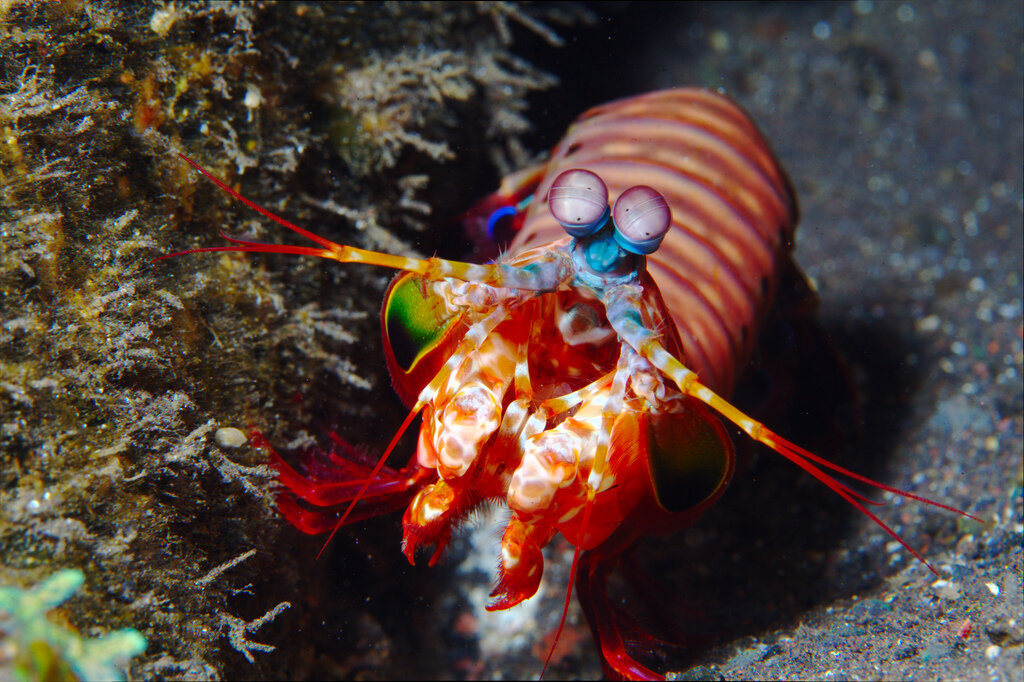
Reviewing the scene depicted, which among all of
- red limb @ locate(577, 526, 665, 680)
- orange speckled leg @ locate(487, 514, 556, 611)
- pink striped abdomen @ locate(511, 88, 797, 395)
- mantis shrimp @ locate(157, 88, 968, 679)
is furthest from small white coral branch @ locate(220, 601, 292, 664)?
pink striped abdomen @ locate(511, 88, 797, 395)

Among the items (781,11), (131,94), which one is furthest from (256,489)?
(781,11)

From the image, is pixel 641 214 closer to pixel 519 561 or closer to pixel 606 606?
pixel 519 561

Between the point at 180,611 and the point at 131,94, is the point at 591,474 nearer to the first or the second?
the point at 180,611

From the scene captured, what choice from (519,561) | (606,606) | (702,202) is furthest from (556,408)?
(702,202)

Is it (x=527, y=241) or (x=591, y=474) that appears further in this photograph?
(x=527, y=241)

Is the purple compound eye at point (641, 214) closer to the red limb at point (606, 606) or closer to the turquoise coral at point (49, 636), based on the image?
the red limb at point (606, 606)
